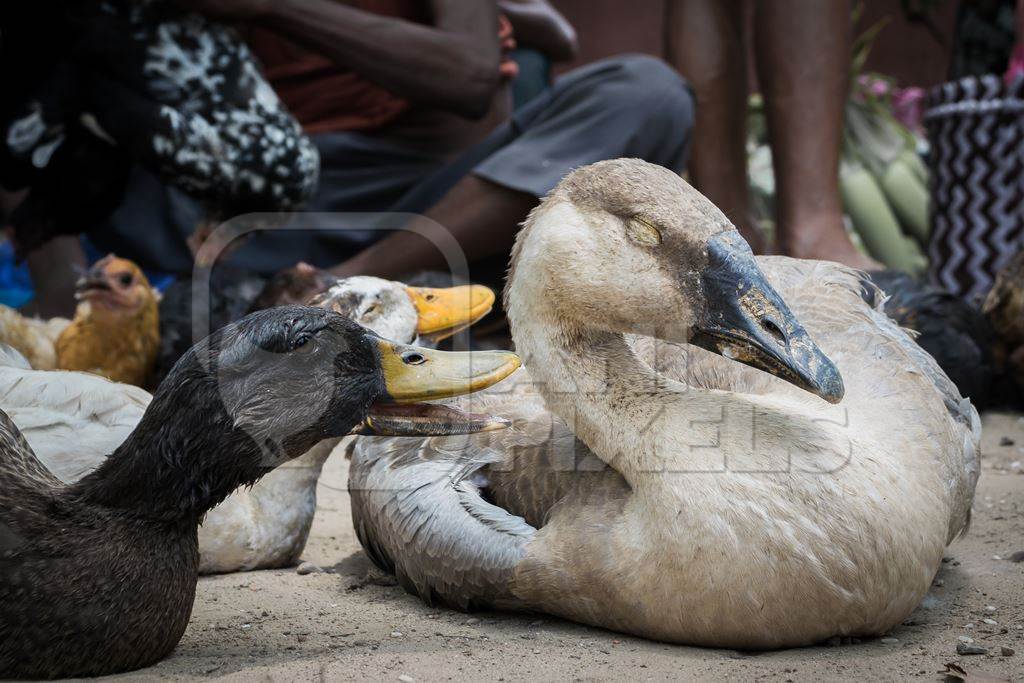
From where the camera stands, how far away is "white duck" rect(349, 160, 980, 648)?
82.4 inches

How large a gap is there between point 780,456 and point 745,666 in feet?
1.26

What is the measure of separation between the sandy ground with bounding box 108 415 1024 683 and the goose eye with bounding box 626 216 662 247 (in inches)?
30.2

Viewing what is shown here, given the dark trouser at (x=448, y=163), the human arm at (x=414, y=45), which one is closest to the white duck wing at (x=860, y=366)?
the dark trouser at (x=448, y=163)

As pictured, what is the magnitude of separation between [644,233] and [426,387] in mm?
511

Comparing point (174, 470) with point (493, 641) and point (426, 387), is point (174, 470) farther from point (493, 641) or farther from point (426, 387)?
point (493, 641)

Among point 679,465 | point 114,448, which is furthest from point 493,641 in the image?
point 114,448

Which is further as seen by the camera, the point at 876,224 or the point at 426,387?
the point at 876,224

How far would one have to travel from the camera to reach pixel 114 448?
2.56 m

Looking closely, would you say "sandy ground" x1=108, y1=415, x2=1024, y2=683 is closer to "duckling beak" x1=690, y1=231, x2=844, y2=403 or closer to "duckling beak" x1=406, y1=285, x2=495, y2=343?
"duckling beak" x1=690, y1=231, x2=844, y2=403

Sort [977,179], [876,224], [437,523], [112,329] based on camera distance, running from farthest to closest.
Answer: [876,224]
[977,179]
[112,329]
[437,523]

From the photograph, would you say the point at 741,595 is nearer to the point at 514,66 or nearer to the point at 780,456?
the point at 780,456

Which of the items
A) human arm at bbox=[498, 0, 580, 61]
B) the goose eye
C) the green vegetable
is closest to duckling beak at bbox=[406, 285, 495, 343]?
the goose eye

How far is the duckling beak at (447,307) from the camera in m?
3.40

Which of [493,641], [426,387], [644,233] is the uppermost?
[644,233]
